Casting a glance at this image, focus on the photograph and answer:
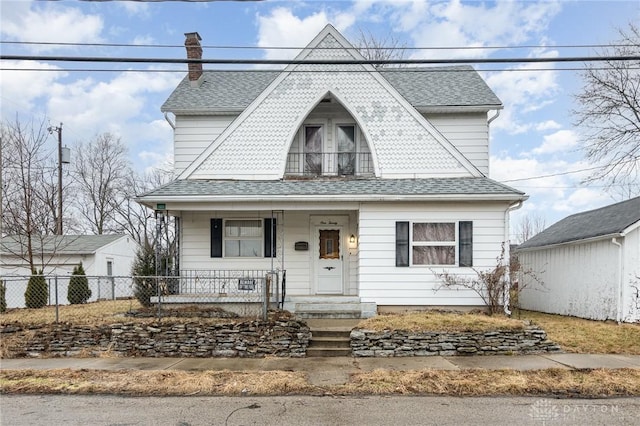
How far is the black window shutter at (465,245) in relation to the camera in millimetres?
11055

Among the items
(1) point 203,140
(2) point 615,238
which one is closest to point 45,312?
(1) point 203,140

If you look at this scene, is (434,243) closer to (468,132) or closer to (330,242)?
(330,242)

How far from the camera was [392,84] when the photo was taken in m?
14.1

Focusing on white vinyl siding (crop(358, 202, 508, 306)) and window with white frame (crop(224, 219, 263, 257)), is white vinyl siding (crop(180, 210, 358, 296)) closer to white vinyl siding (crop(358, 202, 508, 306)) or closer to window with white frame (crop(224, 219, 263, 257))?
window with white frame (crop(224, 219, 263, 257))

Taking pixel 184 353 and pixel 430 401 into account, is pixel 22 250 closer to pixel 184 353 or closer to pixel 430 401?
pixel 184 353

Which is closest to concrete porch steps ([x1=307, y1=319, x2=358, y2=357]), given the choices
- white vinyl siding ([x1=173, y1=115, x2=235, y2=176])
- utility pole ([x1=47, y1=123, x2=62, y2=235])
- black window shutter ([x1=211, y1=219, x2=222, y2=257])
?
black window shutter ([x1=211, y1=219, x2=222, y2=257])

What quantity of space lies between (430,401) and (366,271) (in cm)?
533

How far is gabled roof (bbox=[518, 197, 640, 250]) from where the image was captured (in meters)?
11.5

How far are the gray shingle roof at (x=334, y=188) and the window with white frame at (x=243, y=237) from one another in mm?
1313

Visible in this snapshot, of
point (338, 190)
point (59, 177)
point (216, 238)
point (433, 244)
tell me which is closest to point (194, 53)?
point (216, 238)

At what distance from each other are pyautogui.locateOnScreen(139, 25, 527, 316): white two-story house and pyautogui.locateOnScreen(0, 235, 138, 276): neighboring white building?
981 centimetres

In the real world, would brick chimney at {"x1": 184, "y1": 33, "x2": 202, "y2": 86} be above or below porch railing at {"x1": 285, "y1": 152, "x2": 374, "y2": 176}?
above

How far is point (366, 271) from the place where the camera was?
436 inches

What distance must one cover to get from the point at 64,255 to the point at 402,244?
54.0 ft
